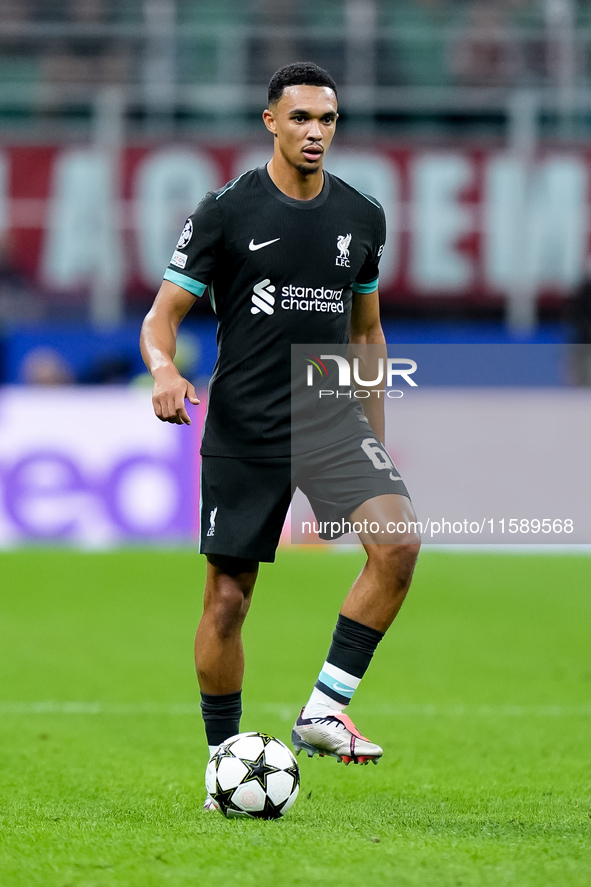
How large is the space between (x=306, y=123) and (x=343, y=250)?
1.39 feet

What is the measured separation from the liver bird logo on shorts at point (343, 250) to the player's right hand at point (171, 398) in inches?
29.1

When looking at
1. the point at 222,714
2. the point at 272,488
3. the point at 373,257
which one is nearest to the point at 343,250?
the point at 373,257

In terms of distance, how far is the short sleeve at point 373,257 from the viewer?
464cm

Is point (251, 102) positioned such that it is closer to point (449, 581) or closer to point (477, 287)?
point (477, 287)

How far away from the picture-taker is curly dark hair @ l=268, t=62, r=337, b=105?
14.5 feet

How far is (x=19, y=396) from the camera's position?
12859 mm

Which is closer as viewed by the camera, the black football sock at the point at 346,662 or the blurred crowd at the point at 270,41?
the black football sock at the point at 346,662

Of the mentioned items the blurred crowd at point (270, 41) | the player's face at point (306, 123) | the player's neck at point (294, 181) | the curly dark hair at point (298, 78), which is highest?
the blurred crowd at point (270, 41)

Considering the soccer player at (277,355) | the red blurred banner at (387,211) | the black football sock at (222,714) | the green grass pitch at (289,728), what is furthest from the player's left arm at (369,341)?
the red blurred banner at (387,211)

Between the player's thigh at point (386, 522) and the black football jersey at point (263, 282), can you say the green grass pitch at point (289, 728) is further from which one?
the black football jersey at point (263, 282)

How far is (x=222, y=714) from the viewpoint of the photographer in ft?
15.3

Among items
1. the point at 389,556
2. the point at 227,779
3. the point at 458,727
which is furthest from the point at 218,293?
the point at 458,727

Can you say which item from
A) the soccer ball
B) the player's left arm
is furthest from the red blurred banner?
the soccer ball

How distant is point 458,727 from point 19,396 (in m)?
7.48
